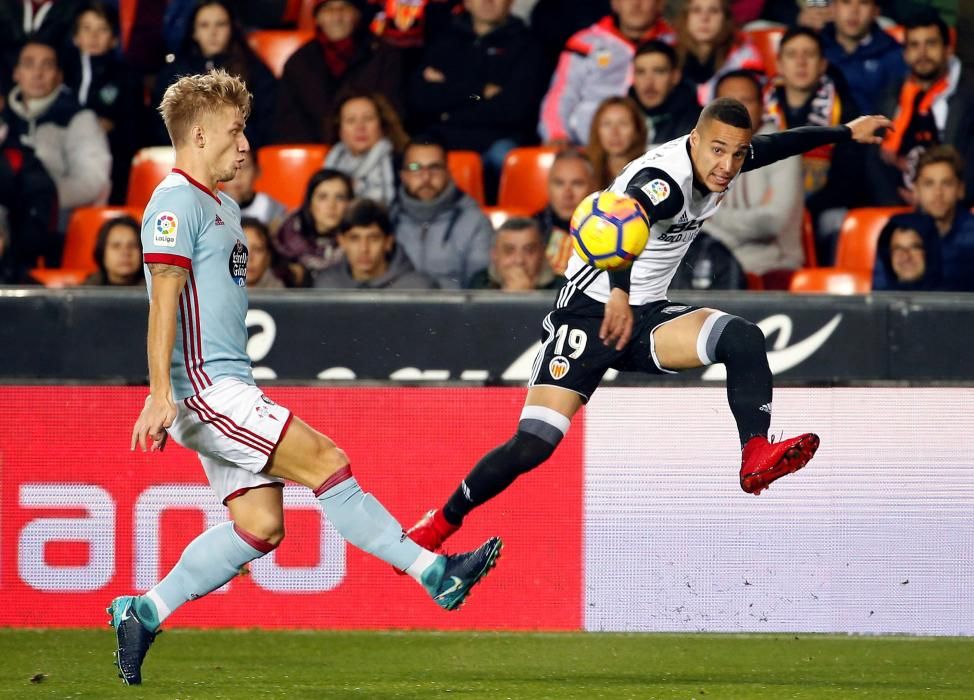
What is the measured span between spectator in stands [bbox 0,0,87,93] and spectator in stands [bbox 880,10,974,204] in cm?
516

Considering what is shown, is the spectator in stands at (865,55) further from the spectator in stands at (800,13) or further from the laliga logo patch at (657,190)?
the laliga logo patch at (657,190)

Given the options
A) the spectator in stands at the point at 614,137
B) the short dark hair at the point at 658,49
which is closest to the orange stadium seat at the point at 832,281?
the spectator in stands at the point at 614,137

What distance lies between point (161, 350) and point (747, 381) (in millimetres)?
2149

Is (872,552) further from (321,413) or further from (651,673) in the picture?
(321,413)

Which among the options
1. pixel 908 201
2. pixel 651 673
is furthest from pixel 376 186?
pixel 651 673

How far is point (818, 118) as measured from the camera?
9.25 metres

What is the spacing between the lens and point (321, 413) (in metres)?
7.68

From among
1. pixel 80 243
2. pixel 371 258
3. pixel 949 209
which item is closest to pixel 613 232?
pixel 371 258

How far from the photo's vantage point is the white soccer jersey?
19.0 ft

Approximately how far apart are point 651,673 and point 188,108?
2.87m

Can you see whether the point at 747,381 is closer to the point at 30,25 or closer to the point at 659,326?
the point at 659,326

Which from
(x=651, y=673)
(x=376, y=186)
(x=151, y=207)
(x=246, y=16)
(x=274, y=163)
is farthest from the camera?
(x=246, y=16)

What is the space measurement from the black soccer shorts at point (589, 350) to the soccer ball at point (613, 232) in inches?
19.6

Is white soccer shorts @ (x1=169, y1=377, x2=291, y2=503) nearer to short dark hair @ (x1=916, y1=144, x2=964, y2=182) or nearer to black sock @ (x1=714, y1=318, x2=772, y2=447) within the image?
black sock @ (x1=714, y1=318, x2=772, y2=447)
